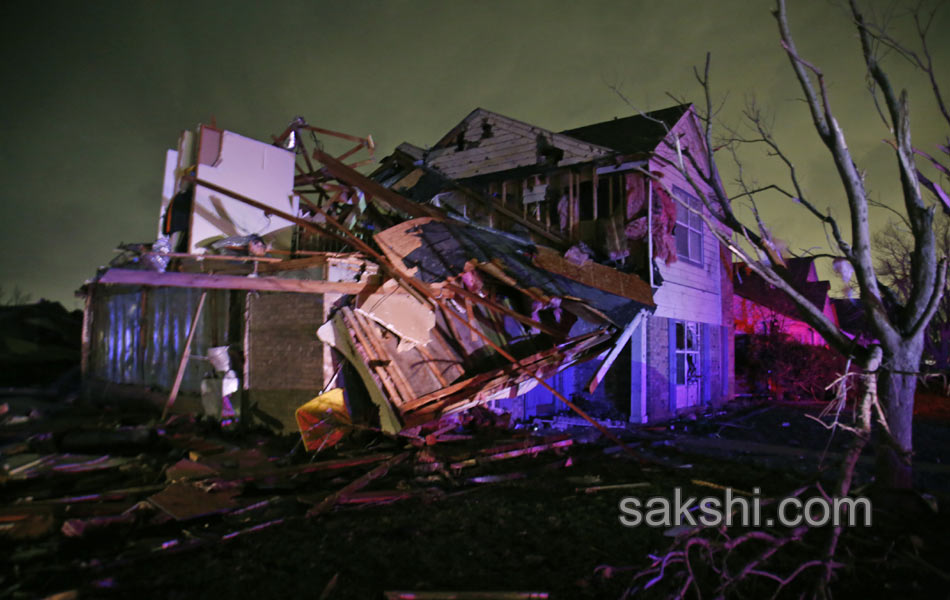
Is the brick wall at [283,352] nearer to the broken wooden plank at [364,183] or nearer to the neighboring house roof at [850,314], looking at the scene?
the broken wooden plank at [364,183]

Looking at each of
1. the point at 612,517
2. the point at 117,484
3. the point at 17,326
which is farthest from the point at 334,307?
the point at 17,326

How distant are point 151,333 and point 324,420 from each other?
19.5 feet

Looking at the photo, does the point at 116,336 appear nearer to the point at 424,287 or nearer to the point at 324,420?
the point at 324,420

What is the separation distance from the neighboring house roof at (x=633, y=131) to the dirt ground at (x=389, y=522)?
6933 millimetres

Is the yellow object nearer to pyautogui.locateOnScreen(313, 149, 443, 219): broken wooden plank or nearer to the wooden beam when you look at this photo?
the wooden beam

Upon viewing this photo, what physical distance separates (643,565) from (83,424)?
10.8 meters

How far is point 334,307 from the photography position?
Answer: 26.6 ft

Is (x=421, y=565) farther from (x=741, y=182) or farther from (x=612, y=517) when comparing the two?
(x=741, y=182)

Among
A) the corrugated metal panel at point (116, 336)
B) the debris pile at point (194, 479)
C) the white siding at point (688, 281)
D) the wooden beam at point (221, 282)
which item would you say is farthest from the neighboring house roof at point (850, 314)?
the corrugated metal panel at point (116, 336)

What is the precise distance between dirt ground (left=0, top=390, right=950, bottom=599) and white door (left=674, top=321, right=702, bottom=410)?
4109mm

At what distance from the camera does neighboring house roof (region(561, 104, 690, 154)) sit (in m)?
11.4

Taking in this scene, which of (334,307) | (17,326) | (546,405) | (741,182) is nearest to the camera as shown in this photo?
(741,182)

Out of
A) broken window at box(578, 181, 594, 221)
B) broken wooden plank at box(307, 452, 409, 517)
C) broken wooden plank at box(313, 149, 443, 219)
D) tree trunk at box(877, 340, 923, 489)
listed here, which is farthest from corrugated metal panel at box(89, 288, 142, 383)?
tree trunk at box(877, 340, 923, 489)

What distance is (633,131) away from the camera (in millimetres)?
12781
